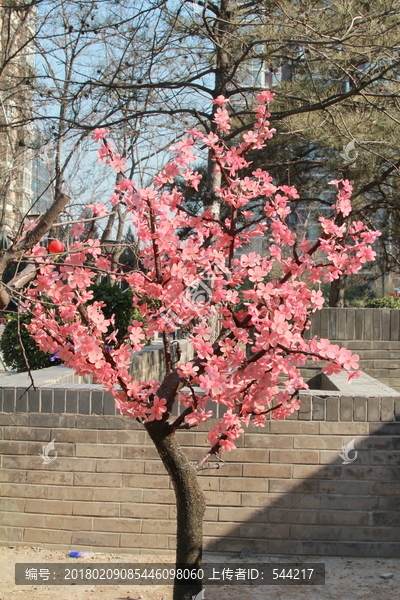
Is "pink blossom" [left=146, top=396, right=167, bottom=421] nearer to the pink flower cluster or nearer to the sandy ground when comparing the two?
the pink flower cluster

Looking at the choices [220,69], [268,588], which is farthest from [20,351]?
[268,588]

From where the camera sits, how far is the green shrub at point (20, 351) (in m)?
8.52

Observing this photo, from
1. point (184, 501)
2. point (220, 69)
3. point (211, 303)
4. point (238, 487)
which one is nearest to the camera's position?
point (184, 501)

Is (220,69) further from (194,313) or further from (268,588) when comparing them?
(268,588)

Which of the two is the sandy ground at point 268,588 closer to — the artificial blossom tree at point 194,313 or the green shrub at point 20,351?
the artificial blossom tree at point 194,313

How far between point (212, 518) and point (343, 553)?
0.89 meters

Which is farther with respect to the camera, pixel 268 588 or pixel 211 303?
pixel 268 588

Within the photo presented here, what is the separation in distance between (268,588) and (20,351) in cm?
557

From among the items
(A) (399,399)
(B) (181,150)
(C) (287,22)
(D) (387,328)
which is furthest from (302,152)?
(B) (181,150)

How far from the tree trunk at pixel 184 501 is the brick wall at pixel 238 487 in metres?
1.26

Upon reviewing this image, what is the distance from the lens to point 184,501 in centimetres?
324

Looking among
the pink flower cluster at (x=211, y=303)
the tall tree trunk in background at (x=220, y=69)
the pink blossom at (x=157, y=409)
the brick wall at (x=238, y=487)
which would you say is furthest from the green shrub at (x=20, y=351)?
the pink blossom at (x=157, y=409)

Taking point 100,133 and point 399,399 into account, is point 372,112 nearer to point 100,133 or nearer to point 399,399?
point 399,399

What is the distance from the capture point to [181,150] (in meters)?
3.33
